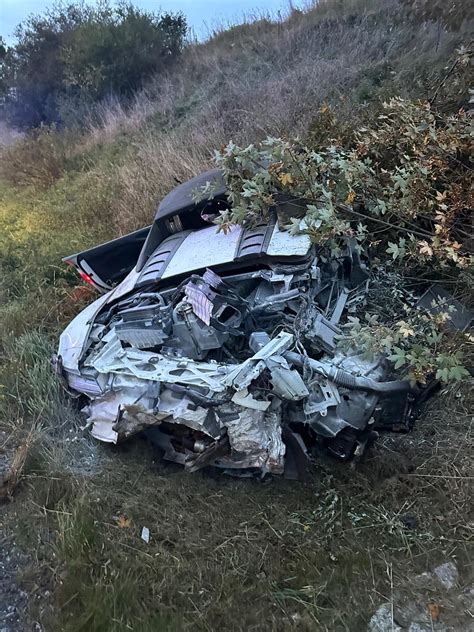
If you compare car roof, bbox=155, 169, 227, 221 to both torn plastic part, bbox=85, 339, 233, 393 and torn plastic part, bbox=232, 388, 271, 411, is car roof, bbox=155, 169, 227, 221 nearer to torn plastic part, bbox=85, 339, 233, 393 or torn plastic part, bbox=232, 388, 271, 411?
torn plastic part, bbox=85, 339, 233, 393

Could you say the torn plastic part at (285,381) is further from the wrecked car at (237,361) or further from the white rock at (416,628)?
the white rock at (416,628)

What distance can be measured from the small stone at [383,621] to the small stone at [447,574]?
12.1 inches

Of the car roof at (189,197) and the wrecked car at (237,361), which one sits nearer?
the wrecked car at (237,361)

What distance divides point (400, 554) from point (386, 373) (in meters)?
0.96

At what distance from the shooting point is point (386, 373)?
3.05m

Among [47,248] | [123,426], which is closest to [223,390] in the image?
[123,426]

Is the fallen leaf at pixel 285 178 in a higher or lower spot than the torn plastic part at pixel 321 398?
higher

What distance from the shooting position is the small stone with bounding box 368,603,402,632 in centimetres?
241

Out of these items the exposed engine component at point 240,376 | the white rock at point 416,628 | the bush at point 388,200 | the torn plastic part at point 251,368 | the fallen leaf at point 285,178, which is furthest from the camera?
the fallen leaf at point 285,178

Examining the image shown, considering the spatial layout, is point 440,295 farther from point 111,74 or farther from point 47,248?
point 111,74

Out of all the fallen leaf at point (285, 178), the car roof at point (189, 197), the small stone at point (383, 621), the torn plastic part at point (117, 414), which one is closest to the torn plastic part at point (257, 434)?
the torn plastic part at point (117, 414)

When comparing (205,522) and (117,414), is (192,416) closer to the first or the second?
(117,414)

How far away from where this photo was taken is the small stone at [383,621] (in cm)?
241

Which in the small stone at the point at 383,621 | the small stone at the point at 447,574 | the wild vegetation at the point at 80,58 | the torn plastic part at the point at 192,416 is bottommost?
the small stone at the point at 447,574
